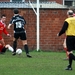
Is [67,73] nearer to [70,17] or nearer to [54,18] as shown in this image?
[70,17]

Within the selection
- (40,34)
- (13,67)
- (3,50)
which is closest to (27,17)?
(40,34)

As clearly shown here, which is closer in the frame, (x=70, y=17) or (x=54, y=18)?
(x=70, y=17)

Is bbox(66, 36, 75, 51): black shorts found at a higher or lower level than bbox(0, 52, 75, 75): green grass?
higher

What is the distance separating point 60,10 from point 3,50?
13.5 ft

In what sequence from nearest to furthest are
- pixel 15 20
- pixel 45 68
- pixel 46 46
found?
pixel 45 68 < pixel 15 20 < pixel 46 46

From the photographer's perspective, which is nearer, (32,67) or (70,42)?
(70,42)

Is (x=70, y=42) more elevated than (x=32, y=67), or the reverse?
(x=70, y=42)

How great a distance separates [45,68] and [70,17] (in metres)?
1.80

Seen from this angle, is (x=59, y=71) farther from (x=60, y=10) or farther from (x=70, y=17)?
(x=60, y=10)

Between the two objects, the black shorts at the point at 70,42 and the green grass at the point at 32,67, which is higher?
the black shorts at the point at 70,42

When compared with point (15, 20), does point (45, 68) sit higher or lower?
lower

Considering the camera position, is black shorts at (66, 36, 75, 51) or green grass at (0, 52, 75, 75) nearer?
green grass at (0, 52, 75, 75)

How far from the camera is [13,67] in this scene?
43.9 feet

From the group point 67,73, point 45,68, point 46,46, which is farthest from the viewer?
point 46,46
